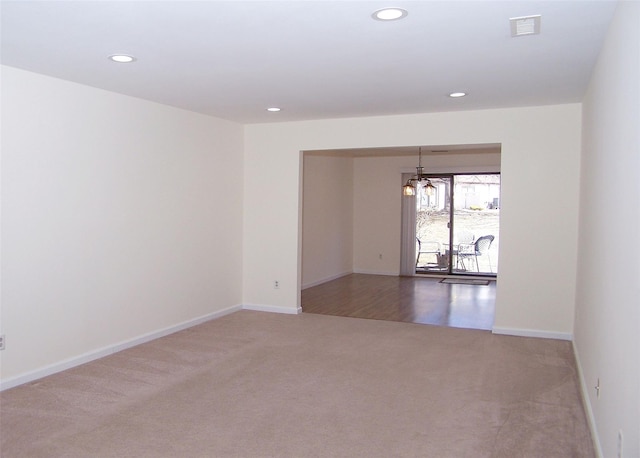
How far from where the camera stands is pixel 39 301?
4066mm

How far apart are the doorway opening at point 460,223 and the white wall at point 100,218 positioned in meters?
5.33

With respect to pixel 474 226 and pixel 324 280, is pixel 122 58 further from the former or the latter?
pixel 474 226

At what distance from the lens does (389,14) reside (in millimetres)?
2744

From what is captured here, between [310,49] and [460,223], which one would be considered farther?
[460,223]

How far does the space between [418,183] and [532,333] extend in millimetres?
5338

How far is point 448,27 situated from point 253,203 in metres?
4.15

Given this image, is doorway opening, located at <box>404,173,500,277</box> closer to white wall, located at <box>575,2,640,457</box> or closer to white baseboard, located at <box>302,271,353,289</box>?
white baseboard, located at <box>302,271,353,289</box>

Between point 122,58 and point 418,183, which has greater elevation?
point 122,58

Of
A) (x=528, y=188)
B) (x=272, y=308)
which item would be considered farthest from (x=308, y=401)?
(x=528, y=188)

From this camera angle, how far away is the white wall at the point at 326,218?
8.70m

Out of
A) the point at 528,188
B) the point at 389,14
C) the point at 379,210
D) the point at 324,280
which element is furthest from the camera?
the point at 379,210

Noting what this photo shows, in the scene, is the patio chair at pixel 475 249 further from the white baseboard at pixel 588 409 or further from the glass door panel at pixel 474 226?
the white baseboard at pixel 588 409

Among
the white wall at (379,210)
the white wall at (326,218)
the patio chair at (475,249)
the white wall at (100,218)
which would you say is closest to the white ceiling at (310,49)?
the white wall at (100,218)

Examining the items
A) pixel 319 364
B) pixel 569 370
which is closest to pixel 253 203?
pixel 319 364
